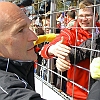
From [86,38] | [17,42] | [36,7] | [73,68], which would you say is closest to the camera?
[17,42]

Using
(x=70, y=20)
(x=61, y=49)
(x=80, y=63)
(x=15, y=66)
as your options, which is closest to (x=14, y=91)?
(x=15, y=66)

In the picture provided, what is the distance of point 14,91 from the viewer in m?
0.85

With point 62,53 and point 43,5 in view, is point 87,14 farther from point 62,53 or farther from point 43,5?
point 43,5

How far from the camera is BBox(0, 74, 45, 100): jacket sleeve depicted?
0.84 metres

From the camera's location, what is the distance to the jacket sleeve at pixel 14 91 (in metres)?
0.84

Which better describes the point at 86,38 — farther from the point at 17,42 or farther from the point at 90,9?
the point at 17,42

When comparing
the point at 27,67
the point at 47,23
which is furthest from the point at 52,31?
the point at 27,67

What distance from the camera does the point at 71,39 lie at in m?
1.71

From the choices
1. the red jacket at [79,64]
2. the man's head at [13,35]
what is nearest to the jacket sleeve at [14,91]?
the man's head at [13,35]

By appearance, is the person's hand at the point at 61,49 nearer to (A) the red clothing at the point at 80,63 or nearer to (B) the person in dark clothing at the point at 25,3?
(A) the red clothing at the point at 80,63

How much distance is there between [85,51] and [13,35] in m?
0.70

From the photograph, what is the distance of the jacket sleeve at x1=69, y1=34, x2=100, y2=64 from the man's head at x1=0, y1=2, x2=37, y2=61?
0.57 meters

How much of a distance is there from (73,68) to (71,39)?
0.74ft

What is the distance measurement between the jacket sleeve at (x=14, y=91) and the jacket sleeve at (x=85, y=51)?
73 centimetres
